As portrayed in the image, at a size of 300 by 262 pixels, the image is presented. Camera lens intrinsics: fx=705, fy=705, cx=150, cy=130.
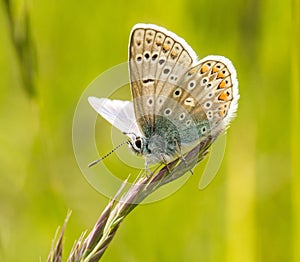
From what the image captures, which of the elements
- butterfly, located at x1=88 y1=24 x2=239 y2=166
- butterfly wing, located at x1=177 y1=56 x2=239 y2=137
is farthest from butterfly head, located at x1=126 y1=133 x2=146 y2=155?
butterfly wing, located at x1=177 y1=56 x2=239 y2=137

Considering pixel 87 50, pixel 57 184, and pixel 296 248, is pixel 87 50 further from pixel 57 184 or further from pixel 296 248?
pixel 296 248

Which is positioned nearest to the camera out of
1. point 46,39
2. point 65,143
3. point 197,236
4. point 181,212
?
point 197,236

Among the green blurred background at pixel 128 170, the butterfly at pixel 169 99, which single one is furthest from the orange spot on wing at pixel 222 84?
the green blurred background at pixel 128 170

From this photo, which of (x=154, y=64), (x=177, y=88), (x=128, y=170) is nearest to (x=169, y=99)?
(x=177, y=88)

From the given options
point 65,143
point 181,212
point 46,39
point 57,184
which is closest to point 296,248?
point 181,212

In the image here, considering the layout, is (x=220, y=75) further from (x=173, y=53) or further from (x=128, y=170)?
(x=128, y=170)

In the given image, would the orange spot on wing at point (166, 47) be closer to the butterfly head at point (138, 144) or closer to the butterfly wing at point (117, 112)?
the butterfly wing at point (117, 112)
